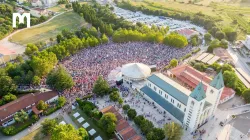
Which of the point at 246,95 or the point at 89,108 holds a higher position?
the point at 246,95

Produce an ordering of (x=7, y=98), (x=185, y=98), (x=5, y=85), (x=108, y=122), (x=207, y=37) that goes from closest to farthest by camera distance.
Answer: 1. (x=108, y=122)
2. (x=185, y=98)
3. (x=7, y=98)
4. (x=5, y=85)
5. (x=207, y=37)

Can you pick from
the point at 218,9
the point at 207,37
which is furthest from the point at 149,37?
the point at 218,9

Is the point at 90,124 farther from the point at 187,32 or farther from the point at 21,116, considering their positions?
the point at 187,32

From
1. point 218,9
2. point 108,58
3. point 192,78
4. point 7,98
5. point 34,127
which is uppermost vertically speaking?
point 218,9

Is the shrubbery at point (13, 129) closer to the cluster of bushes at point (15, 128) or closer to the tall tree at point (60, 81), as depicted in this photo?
the cluster of bushes at point (15, 128)

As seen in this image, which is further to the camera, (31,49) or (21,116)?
(31,49)

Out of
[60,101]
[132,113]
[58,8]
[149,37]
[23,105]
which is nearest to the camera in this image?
[132,113]

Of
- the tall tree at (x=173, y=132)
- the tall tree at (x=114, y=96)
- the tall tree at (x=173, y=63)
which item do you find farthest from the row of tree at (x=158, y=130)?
the tall tree at (x=173, y=63)
